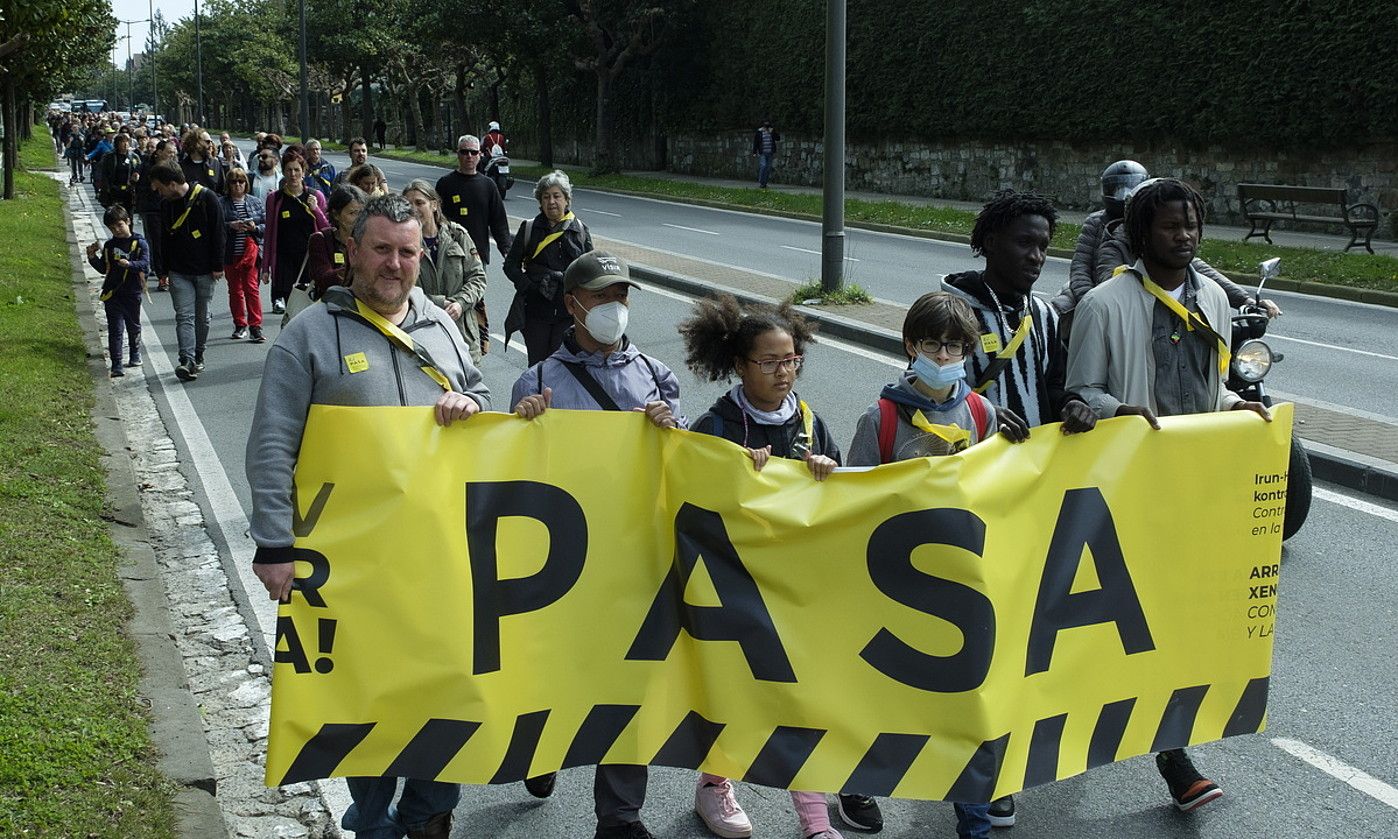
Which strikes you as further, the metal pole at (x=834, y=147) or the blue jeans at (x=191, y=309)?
the metal pole at (x=834, y=147)

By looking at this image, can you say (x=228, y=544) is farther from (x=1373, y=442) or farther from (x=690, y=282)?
(x=690, y=282)

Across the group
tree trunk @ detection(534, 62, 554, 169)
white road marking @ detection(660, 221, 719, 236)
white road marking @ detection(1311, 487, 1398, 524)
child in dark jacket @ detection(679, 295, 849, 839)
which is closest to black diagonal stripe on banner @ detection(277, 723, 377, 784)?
child in dark jacket @ detection(679, 295, 849, 839)

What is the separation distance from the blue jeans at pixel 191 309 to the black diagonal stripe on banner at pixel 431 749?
30.1 feet

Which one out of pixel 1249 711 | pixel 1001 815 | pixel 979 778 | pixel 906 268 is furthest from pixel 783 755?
pixel 906 268

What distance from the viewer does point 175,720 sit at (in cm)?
492

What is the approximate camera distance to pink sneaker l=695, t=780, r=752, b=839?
4.38 m

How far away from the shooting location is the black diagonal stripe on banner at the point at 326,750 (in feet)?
12.5

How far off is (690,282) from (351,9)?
65.5m

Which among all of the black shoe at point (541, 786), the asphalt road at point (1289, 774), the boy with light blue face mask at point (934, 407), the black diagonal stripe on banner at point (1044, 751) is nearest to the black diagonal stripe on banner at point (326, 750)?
the asphalt road at point (1289, 774)

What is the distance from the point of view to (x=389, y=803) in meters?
4.02

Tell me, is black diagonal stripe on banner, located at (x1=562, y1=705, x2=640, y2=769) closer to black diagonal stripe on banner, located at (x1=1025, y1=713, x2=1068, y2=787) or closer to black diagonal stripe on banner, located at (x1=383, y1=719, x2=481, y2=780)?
black diagonal stripe on banner, located at (x1=383, y1=719, x2=481, y2=780)

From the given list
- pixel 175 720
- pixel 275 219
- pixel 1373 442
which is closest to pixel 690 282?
pixel 275 219

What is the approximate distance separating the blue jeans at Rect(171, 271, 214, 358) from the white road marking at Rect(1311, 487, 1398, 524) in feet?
29.4

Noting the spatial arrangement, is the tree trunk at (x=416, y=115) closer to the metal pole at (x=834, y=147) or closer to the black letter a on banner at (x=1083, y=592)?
the metal pole at (x=834, y=147)
